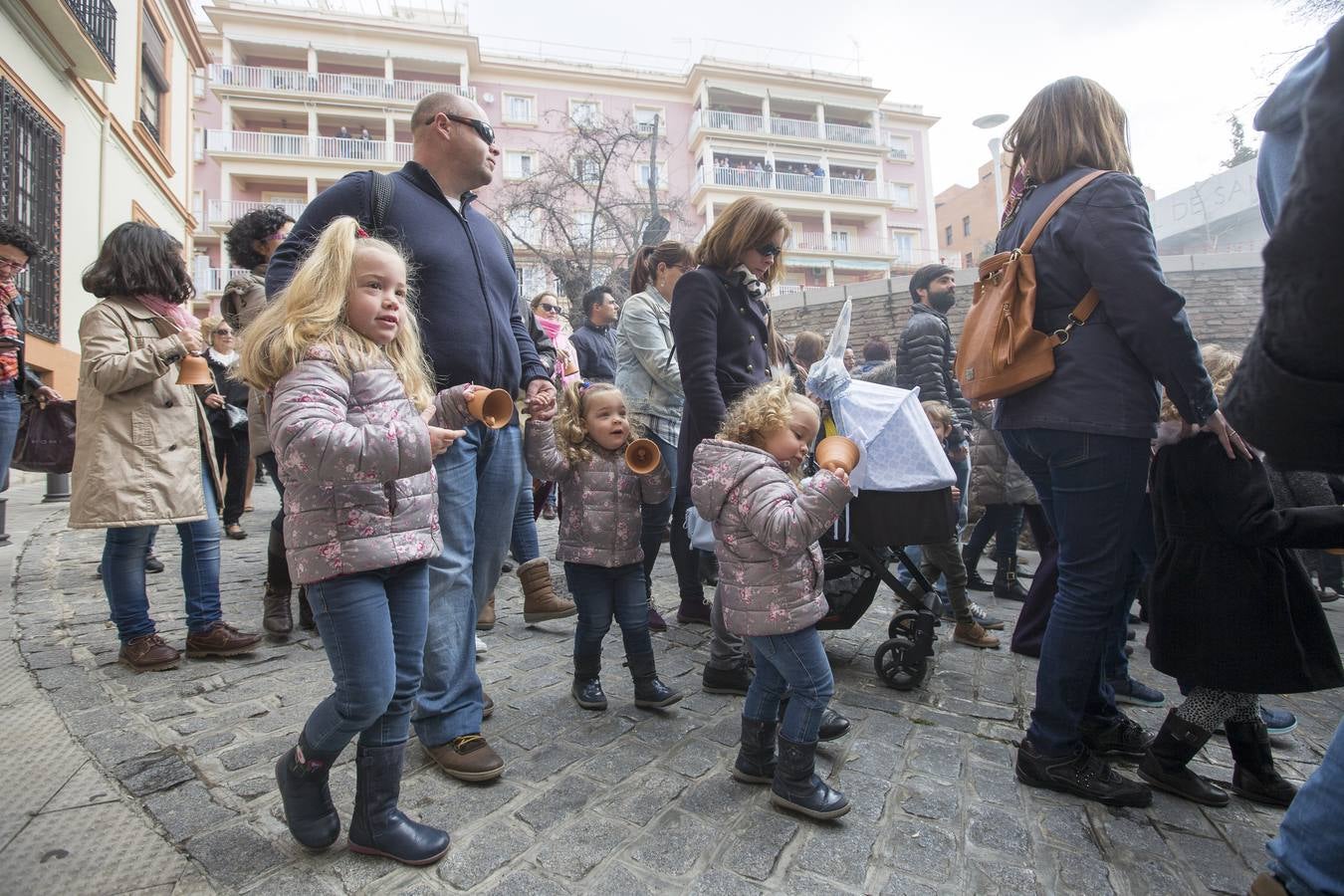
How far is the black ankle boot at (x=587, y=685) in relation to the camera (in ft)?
9.12

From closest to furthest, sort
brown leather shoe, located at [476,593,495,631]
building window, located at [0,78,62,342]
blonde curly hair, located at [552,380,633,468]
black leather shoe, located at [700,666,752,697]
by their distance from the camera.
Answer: blonde curly hair, located at [552,380,633,468]
black leather shoe, located at [700,666,752,697]
brown leather shoe, located at [476,593,495,631]
building window, located at [0,78,62,342]

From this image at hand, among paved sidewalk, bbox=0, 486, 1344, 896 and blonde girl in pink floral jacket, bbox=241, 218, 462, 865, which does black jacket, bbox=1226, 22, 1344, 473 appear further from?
blonde girl in pink floral jacket, bbox=241, 218, 462, 865

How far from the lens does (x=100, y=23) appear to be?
31.9 ft

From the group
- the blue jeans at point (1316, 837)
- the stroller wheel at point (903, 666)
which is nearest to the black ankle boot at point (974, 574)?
the stroller wheel at point (903, 666)

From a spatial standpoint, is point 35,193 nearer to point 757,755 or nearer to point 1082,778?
point 757,755

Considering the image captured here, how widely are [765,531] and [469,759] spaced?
3.67 feet

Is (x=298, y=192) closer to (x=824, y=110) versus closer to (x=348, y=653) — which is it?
(x=824, y=110)

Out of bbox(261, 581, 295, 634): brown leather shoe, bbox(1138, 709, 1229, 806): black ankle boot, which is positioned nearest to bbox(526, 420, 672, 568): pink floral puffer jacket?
bbox(261, 581, 295, 634): brown leather shoe

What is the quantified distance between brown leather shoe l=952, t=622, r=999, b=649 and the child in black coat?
4.67ft

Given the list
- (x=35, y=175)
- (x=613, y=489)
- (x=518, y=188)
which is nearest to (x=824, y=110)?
(x=518, y=188)

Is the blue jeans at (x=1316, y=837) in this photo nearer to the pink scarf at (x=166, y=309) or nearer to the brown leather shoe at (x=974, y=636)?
the brown leather shoe at (x=974, y=636)

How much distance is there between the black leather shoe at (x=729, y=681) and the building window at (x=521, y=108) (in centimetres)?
3459

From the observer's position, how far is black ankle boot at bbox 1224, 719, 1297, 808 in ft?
7.25

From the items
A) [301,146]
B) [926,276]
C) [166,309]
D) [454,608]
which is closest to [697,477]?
[454,608]
